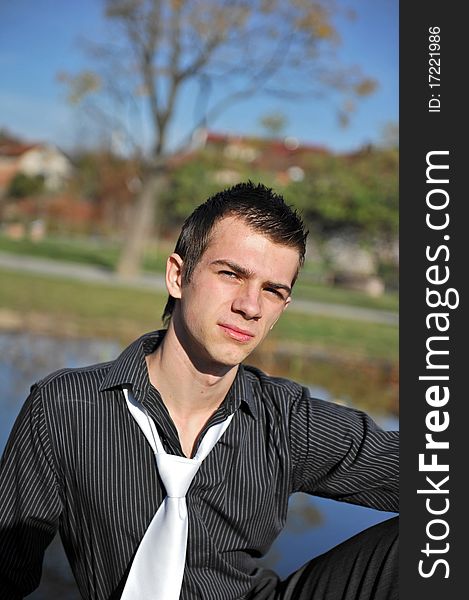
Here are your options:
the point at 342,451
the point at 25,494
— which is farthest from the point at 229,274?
the point at 25,494

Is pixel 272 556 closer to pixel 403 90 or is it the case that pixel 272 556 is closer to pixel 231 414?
pixel 231 414

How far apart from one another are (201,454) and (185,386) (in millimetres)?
179

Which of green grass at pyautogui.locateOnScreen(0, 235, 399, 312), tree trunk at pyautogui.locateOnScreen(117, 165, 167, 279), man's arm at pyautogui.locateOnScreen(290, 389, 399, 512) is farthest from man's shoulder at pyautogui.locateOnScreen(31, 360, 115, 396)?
tree trunk at pyautogui.locateOnScreen(117, 165, 167, 279)

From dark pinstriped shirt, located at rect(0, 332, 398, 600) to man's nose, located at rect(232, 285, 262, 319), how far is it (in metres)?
0.19

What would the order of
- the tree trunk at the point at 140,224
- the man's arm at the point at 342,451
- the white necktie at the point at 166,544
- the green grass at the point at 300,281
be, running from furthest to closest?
the tree trunk at the point at 140,224
the green grass at the point at 300,281
the man's arm at the point at 342,451
the white necktie at the point at 166,544

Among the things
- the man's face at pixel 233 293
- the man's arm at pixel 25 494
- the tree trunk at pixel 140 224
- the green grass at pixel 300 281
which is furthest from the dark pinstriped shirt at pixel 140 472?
the tree trunk at pixel 140 224

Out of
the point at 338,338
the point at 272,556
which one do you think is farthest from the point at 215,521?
the point at 338,338

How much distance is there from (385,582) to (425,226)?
80cm

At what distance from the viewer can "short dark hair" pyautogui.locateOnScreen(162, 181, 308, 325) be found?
2.04 meters

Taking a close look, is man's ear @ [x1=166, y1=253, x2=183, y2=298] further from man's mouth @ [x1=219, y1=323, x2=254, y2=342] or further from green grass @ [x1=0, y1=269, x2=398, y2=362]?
green grass @ [x1=0, y1=269, x2=398, y2=362]

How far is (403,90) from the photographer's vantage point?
221 cm

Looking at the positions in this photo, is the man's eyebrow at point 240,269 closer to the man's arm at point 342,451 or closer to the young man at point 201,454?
the young man at point 201,454

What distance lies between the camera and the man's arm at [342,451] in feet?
6.98

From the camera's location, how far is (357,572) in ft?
6.52
